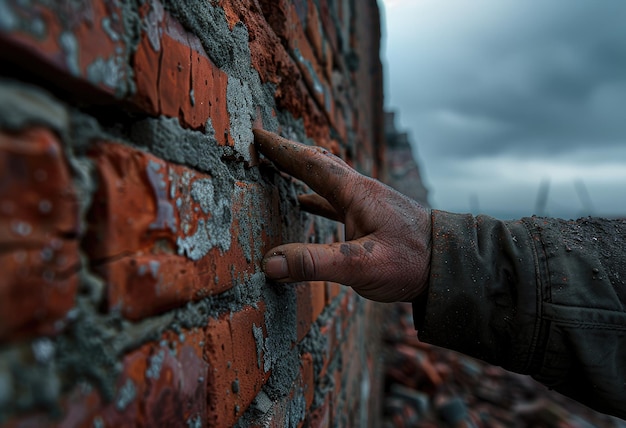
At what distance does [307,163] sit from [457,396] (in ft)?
14.6

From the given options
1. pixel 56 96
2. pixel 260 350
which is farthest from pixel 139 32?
pixel 260 350

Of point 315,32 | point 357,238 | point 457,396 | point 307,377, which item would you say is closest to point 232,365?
point 357,238

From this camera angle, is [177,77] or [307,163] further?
[307,163]

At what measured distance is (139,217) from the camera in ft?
1.37

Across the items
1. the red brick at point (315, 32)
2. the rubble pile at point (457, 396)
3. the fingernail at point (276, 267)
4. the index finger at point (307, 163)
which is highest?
the red brick at point (315, 32)

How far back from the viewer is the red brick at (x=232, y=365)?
1.83ft

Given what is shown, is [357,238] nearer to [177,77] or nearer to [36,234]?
[177,77]

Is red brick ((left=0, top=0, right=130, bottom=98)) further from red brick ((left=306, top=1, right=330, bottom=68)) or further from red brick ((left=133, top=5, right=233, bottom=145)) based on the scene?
red brick ((left=306, top=1, right=330, bottom=68))

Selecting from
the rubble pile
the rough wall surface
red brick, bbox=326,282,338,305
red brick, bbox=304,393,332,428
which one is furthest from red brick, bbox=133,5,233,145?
the rubble pile

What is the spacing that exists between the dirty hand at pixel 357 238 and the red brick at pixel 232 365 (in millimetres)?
126

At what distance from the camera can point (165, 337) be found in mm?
464

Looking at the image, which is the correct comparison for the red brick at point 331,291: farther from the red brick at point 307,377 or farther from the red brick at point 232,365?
the red brick at point 232,365

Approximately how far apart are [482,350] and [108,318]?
847mm

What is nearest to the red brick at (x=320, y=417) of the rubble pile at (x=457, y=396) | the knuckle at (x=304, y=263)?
the knuckle at (x=304, y=263)
